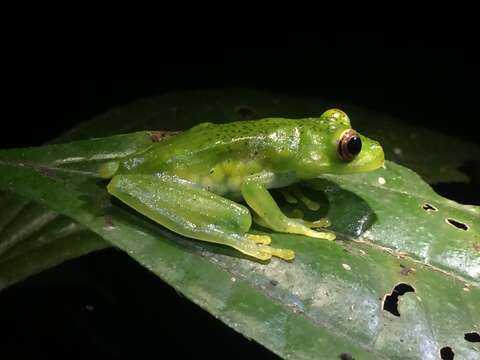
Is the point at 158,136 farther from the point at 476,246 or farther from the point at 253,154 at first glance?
the point at 476,246

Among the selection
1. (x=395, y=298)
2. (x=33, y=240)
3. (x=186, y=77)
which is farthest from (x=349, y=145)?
(x=186, y=77)

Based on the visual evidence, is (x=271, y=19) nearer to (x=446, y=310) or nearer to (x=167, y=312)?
(x=167, y=312)

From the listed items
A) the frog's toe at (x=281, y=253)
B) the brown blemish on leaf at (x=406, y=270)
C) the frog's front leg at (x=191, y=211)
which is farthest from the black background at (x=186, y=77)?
the brown blemish on leaf at (x=406, y=270)

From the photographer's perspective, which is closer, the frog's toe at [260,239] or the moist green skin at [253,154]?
the frog's toe at [260,239]

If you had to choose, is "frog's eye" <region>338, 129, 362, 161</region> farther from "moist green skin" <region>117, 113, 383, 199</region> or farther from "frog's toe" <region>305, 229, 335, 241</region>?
"frog's toe" <region>305, 229, 335, 241</region>

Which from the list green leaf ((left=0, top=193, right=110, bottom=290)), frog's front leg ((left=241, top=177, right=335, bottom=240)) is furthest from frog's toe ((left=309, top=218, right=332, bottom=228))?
green leaf ((left=0, top=193, right=110, bottom=290))

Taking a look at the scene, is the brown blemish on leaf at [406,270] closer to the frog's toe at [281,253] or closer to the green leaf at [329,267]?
the green leaf at [329,267]

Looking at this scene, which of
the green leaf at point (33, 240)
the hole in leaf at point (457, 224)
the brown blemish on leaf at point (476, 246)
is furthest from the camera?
the green leaf at point (33, 240)
